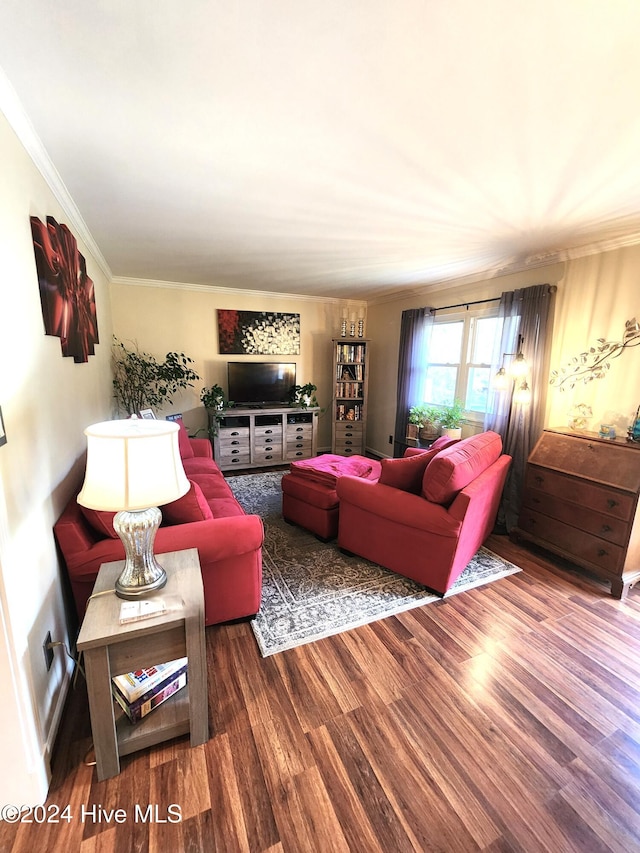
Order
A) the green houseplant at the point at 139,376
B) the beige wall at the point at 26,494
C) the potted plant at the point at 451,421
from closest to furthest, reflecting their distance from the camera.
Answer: the beige wall at the point at 26,494 → the potted plant at the point at 451,421 → the green houseplant at the point at 139,376

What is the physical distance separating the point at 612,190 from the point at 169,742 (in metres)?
3.34

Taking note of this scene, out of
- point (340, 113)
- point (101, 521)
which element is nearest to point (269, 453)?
point (101, 521)

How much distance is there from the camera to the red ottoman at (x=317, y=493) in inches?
112

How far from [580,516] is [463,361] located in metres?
1.98

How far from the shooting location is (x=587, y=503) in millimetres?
2482

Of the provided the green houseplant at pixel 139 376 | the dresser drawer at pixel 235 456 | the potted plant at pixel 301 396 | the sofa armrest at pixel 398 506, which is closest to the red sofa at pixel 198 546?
the sofa armrest at pixel 398 506

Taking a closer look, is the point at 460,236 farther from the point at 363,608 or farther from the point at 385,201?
the point at 363,608

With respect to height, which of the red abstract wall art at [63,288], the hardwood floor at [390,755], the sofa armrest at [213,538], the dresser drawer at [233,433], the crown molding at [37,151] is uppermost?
the crown molding at [37,151]

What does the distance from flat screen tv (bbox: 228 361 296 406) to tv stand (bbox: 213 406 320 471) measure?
13 centimetres

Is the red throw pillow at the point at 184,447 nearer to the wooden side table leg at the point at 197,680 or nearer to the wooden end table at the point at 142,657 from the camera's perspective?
the wooden end table at the point at 142,657

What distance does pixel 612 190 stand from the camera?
1.87 metres

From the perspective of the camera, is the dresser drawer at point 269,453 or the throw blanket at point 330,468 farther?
the dresser drawer at point 269,453

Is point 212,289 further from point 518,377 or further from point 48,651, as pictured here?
point 48,651

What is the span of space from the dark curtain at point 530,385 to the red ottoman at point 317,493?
1.24 metres
